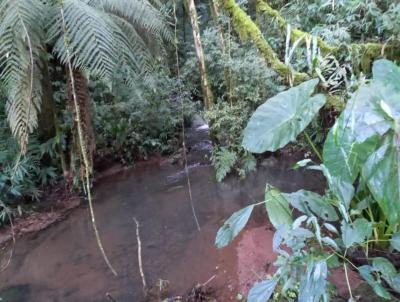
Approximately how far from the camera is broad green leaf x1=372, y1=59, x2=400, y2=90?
155 cm

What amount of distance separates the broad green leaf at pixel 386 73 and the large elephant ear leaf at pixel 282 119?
0.25 m

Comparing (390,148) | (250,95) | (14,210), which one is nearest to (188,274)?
(390,148)

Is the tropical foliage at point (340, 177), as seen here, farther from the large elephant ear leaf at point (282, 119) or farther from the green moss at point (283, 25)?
the green moss at point (283, 25)

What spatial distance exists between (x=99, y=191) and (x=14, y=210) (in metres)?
0.83

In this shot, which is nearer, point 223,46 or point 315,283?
point 315,283

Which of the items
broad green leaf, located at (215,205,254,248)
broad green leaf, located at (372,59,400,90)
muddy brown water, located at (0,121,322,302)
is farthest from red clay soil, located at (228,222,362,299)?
broad green leaf, located at (372,59,400,90)

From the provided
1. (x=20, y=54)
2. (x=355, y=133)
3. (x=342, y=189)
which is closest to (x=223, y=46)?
(x=20, y=54)

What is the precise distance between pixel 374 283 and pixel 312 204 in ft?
1.44

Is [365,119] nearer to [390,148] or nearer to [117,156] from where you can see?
[390,148]

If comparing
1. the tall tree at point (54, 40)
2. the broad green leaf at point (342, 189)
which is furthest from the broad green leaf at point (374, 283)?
the tall tree at point (54, 40)

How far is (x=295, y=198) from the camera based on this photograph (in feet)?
5.73

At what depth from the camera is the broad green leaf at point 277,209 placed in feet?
5.49

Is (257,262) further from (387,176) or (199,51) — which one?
(199,51)

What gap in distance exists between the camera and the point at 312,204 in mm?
1774
